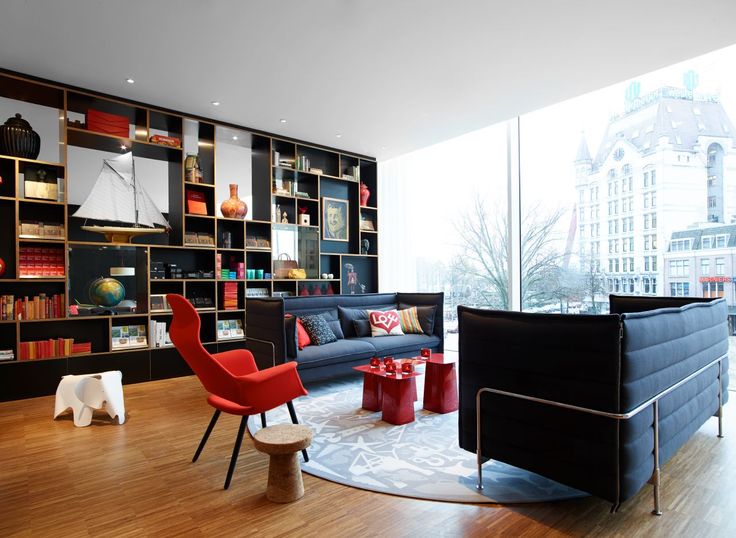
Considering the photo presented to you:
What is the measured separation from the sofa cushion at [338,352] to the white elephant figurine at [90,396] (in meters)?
1.53

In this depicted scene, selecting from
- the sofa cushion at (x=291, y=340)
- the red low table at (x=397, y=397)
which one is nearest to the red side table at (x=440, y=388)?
the red low table at (x=397, y=397)

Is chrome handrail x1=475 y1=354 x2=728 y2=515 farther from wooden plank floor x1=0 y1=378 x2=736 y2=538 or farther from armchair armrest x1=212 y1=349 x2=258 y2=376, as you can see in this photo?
armchair armrest x1=212 y1=349 x2=258 y2=376

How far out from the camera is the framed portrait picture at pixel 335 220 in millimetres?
6996

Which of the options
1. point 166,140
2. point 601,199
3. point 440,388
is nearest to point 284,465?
point 440,388

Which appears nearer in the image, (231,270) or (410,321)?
(410,321)

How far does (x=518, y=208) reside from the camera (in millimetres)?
6004

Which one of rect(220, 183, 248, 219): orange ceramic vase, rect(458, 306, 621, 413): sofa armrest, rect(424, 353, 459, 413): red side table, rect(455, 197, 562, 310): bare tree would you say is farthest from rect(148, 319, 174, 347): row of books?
rect(455, 197, 562, 310): bare tree

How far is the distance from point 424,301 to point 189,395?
2.88 metres

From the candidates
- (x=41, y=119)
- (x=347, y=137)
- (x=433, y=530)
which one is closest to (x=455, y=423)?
(x=433, y=530)

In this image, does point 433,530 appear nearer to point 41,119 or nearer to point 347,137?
point 347,137

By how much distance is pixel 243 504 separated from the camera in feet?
7.70

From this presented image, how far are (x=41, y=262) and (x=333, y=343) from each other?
10.2ft

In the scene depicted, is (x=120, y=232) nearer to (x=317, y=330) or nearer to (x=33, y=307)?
(x=33, y=307)

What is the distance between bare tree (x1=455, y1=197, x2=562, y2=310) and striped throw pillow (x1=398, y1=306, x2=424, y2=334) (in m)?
1.41
